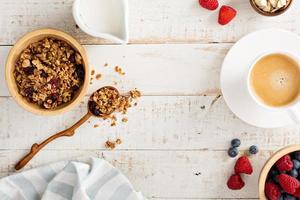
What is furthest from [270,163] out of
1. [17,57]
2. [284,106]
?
[17,57]

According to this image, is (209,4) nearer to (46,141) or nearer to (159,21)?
(159,21)

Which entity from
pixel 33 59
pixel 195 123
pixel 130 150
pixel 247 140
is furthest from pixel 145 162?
pixel 33 59

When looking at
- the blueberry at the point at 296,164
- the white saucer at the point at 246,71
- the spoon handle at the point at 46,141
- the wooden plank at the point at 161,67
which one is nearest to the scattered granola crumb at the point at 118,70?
the wooden plank at the point at 161,67

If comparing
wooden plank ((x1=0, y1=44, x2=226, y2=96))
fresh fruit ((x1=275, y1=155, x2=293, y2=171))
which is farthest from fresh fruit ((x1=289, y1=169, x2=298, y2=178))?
Answer: wooden plank ((x1=0, y1=44, x2=226, y2=96))

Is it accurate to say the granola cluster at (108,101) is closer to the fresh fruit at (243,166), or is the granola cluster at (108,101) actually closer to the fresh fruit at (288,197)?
the fresh fruit at (243,166)

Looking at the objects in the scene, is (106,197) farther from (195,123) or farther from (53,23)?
(53,23)

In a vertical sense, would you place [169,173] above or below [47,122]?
below
